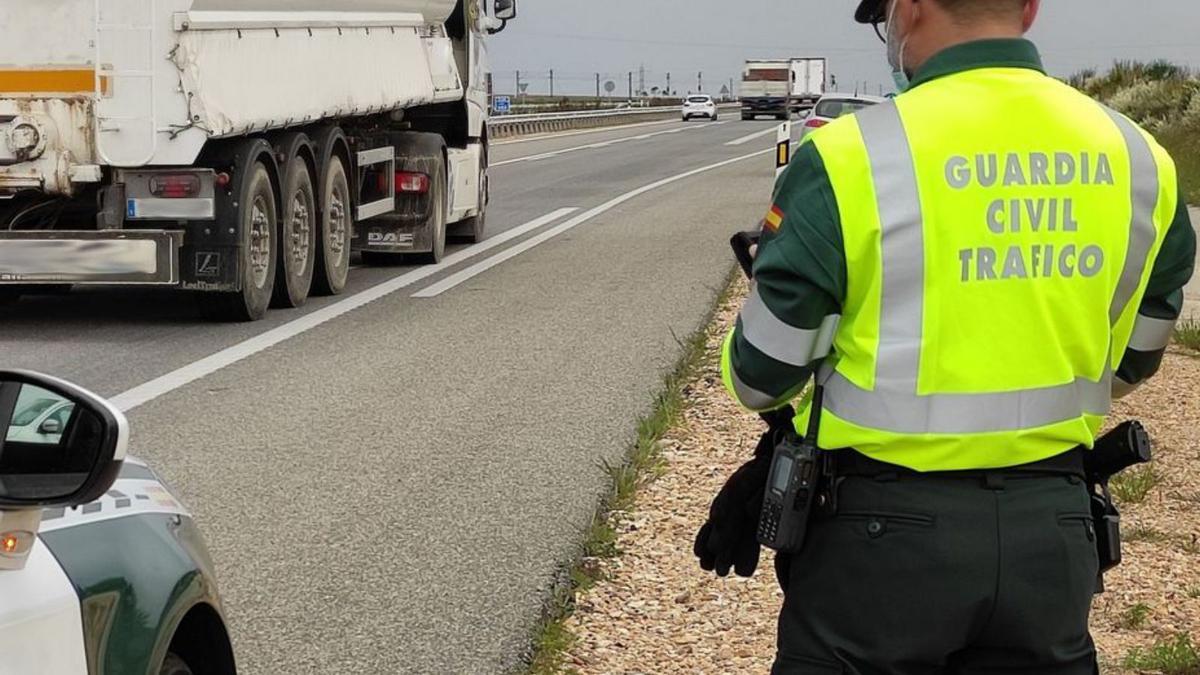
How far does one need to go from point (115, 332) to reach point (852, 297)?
379 inches

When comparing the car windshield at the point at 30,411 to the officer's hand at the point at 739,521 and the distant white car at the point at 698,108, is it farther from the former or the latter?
the distant white car at the point at 698,108

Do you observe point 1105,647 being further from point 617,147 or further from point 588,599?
point 617,147

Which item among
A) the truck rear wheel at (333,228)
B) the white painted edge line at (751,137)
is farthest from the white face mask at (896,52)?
the white painted edge line at (751,137)

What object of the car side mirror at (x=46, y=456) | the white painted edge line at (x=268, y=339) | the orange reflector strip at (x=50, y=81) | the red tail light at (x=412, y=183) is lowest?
the white painted edge line at (x=268, y=339)

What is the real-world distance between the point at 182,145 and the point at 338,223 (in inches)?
121

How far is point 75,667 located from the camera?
263cm

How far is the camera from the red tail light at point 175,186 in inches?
451

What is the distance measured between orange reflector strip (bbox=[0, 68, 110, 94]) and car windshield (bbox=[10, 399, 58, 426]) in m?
8.63

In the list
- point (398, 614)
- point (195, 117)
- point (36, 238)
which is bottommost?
point (398, 614)

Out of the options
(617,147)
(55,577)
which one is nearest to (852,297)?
(55,577)

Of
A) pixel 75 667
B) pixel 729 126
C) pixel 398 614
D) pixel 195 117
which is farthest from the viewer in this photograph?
pixel 729 126

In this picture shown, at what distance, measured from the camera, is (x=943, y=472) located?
2.85 meters

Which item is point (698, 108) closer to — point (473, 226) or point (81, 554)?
point (473, 226)

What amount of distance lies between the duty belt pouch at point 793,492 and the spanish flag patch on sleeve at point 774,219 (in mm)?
320
